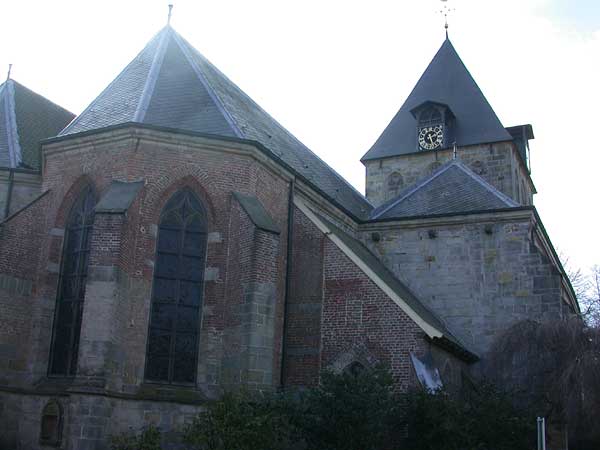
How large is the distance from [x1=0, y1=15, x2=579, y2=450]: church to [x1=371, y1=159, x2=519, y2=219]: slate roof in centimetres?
58

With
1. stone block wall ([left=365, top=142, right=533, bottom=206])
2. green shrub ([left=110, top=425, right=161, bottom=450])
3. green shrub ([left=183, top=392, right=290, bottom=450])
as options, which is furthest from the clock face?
green shrub ([left=110, top=425, right=161, bottom=450])

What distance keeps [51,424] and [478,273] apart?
39.0 feet

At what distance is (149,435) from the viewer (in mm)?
12297

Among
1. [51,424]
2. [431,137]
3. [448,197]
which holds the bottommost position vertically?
[51,424]

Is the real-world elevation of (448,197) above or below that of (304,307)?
above

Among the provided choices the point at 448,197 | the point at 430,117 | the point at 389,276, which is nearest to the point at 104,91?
the point at 389,276

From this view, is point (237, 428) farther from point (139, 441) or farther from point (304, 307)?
point (304, 307)

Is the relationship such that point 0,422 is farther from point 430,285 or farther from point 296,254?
point 430,285

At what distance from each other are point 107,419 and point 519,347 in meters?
9.58

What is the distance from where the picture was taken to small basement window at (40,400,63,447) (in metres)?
13.8

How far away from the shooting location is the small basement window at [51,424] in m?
13.8

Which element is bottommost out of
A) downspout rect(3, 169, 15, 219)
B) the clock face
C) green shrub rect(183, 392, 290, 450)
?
green shrub rect(183, 392, 290, 450)

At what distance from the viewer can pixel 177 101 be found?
17.1 m

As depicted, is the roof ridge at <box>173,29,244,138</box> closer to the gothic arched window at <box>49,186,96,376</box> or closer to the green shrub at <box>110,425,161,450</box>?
the gothic arched window at <box>49,186,96,376</box>
